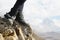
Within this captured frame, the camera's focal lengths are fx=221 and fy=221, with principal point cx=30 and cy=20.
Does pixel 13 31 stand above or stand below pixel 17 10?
below

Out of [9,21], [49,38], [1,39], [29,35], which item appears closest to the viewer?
[1,39]

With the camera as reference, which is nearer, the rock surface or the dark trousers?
the rock surface

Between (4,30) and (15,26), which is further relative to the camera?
(15,26)

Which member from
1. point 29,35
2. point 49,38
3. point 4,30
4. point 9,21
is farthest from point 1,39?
point 49,38

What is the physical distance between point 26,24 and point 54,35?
3483mm

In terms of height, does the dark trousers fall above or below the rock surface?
above

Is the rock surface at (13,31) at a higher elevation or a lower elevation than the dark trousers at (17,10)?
lower

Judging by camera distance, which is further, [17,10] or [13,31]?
[17,10]

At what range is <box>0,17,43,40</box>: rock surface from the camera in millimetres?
4125

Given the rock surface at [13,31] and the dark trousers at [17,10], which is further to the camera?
the dark trousers at [17,10]

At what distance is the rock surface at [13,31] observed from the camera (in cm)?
412

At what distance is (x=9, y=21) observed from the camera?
451 cm

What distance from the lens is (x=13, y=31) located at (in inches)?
167

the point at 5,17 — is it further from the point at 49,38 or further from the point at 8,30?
the point at 49,38
